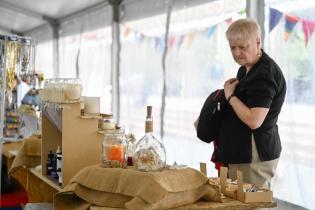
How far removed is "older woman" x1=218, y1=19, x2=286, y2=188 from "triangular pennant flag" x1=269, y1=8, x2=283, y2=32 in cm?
122

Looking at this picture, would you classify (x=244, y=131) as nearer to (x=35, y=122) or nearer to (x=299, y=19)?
(x=299, y=19)

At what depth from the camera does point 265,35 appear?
10.2 ft

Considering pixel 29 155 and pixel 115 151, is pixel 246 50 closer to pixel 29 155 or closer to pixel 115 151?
pixel 115 151

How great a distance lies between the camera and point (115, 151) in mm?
1802

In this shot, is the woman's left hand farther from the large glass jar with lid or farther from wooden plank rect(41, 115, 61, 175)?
wooden plank rect(41, 115, 61, 175)

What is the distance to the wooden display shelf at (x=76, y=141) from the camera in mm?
2312

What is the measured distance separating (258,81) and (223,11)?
1.92m

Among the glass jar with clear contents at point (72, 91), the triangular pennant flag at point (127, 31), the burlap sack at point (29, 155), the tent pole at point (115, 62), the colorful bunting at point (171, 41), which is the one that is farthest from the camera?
the tent pole at point (115, 62)

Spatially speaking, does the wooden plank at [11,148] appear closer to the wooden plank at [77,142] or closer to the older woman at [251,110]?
the wooden plank at [77,142]

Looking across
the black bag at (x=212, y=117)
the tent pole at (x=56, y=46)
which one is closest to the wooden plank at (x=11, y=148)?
the black bag at (x=212, y=117)

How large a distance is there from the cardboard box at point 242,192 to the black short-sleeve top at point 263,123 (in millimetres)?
242

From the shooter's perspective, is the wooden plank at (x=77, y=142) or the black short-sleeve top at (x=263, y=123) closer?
the black short-sleeve top at (x=263, y=123)

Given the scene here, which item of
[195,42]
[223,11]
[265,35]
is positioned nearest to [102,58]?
[195,42]

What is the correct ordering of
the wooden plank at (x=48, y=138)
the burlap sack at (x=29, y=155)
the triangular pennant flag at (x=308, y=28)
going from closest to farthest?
the triangular pennant flag at (x=308, y=28) → the wooden plank at (x=48, y=138) → the burlap sack at (x=29, y=155)
